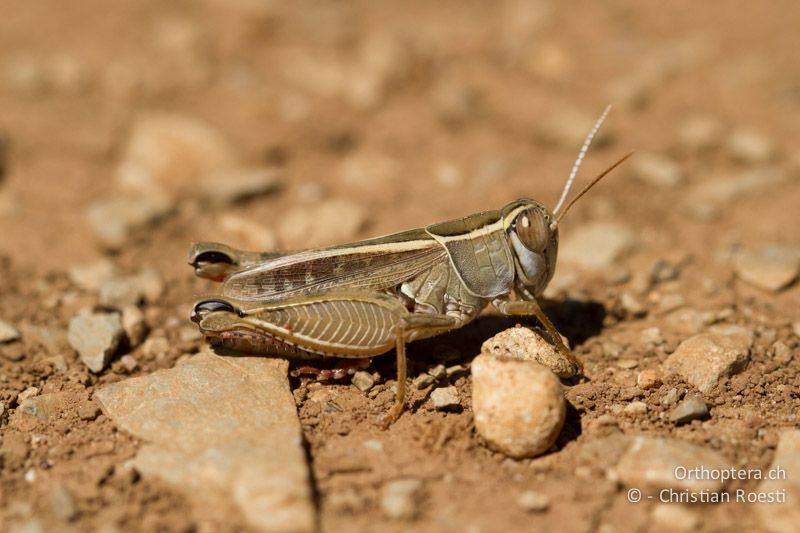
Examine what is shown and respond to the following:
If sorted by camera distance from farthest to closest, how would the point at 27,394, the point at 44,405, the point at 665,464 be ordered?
the point at 27,394, the point at 44,405, the point at 665,464

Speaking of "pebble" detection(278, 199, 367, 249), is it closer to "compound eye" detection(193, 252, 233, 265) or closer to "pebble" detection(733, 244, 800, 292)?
"compound eye" detection(193, 252, 233, 265)

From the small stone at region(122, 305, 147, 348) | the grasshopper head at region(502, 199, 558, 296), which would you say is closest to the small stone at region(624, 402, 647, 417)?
the grasshopper head at region(502, 199, 558, 296)

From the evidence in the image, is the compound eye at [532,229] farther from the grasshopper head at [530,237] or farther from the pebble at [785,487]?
the pebble at [785,487]

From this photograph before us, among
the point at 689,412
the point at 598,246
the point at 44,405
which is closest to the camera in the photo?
the point at 689,412

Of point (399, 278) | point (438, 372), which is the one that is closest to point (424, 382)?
point (438, 372)

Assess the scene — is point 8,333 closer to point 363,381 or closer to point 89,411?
point 89,411

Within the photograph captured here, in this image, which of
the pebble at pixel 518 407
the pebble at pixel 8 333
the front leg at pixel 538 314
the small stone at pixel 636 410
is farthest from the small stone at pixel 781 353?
the pebble at pixel 8 333
